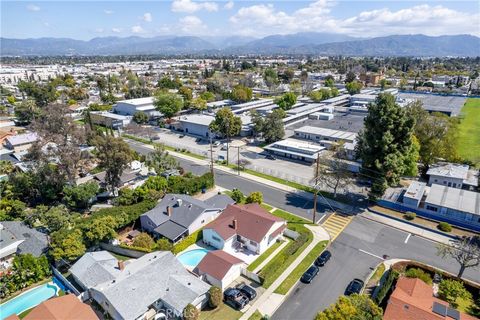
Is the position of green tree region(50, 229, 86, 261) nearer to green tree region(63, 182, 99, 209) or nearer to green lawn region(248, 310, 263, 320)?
green tree region(63, 182, 99, 209)

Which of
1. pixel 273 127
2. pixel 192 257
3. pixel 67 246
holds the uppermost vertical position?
pixel 273 127

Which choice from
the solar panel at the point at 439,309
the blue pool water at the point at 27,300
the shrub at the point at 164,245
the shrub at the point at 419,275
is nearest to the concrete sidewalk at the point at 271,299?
the shrub at the point at 419,275

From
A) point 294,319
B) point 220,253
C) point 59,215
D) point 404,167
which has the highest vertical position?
point 404,167

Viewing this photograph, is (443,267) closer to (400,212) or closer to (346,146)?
(400,212)

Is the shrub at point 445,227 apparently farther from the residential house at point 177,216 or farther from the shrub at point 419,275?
the residential house at point 177,216

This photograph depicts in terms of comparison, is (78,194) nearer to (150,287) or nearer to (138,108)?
(150,287)

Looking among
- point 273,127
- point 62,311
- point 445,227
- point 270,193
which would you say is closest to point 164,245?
point 62,311

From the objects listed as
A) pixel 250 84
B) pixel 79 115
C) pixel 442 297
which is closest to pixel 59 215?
pixel 442 297
